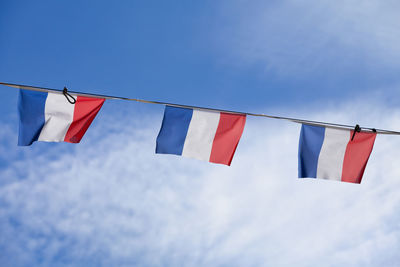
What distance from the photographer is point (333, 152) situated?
361 inches

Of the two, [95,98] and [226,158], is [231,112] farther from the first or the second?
[95,98]

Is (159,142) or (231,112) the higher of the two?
(231,112)

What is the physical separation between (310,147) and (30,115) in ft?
19.9

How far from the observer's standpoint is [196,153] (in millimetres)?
8914

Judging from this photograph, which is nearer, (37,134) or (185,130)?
(37,134)

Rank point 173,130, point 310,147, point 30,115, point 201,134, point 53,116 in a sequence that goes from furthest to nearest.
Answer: point 310,147 < point 201,134 < point 173,130 < point 53,116 < point 30,115

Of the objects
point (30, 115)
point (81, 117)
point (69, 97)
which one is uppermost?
point (69, 97)

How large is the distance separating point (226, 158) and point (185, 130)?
1.10 metres

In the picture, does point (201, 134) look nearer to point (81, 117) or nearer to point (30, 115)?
point (81, 117)

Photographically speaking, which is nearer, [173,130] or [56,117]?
[56,117]

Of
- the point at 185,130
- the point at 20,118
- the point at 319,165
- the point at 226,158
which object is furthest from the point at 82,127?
the point at 319,165

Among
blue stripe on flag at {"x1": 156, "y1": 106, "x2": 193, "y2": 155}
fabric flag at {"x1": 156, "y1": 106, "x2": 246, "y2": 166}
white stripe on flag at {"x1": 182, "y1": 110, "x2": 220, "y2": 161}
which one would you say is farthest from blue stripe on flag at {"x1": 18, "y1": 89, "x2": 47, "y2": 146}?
white stripe on flag at {"x1": 182, "y1": 110, "x2": 220, "y2": 161}

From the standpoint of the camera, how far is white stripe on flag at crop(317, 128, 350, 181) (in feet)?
30.0

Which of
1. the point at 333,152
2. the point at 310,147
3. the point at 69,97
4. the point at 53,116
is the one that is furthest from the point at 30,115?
the point at 333,152
